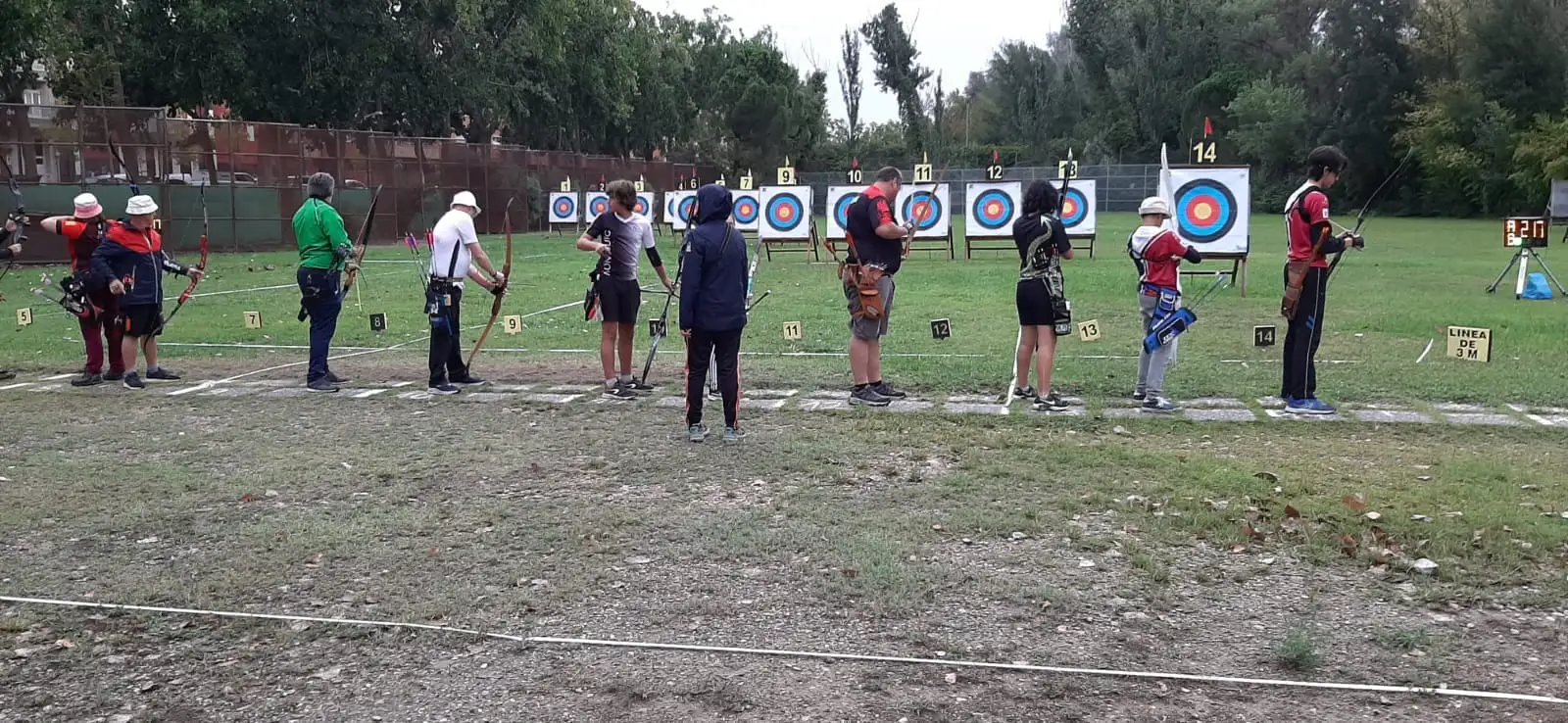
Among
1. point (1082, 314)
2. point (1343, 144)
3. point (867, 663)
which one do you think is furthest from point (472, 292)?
point (1343, 144)

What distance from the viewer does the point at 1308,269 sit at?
704 cm

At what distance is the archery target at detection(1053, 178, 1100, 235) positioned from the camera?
2188 cm

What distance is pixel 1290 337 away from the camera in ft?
23.5

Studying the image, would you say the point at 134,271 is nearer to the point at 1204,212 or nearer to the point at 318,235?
the point at 318,235

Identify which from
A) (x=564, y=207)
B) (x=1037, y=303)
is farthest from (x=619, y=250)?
(x=564, y=207)

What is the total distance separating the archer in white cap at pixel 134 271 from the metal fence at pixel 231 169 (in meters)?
13.1

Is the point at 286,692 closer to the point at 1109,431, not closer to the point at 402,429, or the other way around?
the point at 402,429

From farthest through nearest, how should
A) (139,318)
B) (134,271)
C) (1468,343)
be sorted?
(139,318), (134,271), (1468,343)

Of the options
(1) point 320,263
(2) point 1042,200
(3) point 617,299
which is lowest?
(3) point 617,299

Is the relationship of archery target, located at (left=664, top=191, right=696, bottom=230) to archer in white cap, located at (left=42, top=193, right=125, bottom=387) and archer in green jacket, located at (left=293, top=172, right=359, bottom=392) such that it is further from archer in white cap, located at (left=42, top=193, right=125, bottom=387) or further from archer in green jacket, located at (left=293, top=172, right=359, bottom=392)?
archer in green jacket, located at (left=293, top=172, right=359, bottom=392)

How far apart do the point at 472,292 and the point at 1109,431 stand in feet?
35.3

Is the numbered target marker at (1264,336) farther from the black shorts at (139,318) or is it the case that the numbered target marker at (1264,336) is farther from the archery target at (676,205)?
the archery target at (676,205)

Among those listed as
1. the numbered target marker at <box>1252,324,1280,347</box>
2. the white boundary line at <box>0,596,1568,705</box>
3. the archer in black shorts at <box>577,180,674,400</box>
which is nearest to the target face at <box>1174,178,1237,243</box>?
the numbered target marker at <box>1252,324,1280,347</box>

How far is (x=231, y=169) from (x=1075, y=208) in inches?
742
